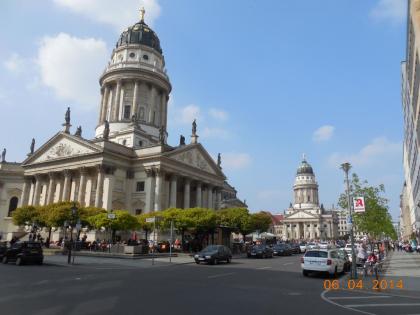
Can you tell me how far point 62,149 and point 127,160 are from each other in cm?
1017

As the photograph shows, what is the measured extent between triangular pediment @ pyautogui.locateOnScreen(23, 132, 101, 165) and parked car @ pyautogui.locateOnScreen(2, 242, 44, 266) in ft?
86.3

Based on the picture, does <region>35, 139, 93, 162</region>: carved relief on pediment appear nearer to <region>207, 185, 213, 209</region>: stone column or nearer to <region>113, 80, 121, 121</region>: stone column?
<region>113, 80, 121, 121</region>: stone column

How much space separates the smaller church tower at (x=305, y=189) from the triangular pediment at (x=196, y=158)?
114 m

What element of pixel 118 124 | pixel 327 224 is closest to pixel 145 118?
pixel 118 124

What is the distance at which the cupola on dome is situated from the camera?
71812 mm

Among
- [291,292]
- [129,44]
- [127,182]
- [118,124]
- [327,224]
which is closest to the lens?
[291,292]

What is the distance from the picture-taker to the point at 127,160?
53.6 metres

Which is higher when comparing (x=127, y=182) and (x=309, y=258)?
(x=127, y=182)

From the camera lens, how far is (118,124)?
210 ft

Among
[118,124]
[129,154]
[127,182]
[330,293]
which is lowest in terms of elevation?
[330,293]

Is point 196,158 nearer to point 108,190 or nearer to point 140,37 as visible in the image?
point 108,190

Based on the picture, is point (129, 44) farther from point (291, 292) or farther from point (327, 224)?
point (327, 224)

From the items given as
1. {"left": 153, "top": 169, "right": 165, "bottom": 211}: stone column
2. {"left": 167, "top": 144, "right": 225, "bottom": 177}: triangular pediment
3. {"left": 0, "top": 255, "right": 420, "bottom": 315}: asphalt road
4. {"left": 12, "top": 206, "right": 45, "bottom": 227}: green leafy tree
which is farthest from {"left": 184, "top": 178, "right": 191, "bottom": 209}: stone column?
{"left": 0, "top": 255, "right": 420, "bottom": 315}: asphalt road

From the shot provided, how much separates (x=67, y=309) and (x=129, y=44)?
67707mm
